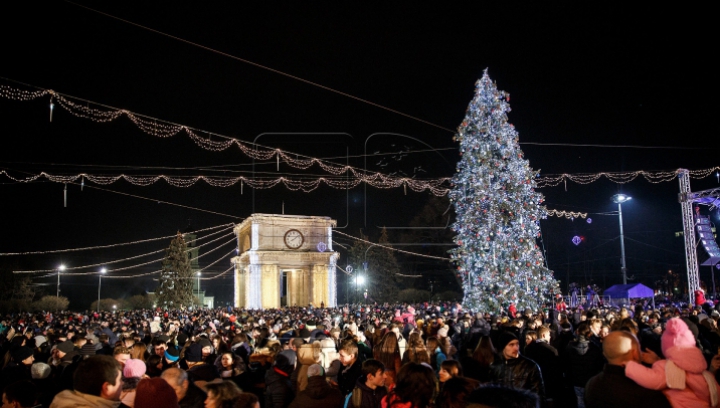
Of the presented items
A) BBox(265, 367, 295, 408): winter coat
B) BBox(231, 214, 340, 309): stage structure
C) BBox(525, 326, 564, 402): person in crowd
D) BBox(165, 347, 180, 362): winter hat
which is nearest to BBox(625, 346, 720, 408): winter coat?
BBox(525, 326, 564, 402): person in crowd

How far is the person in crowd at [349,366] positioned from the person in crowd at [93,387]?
10.8 feet

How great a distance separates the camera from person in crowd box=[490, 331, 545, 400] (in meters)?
6.22

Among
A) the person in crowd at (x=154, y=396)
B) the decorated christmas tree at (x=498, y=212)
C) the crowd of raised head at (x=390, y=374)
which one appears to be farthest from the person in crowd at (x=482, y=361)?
the decorated christmas tree at (x=498, y=212)

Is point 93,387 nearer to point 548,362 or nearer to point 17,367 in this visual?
point 17,367

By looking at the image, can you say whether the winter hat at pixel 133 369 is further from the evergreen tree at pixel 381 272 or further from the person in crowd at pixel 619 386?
the evergreen tree at pixel 381 272

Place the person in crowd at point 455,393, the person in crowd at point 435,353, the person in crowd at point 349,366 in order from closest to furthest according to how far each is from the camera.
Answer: the person in crowd at point 455,393, the person in crowd at point 349,366, the person in crowd at point 435,353

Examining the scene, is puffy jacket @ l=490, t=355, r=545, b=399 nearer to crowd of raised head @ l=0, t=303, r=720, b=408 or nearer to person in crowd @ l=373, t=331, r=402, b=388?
crowd of raised head @ l=0, t=303, r=720, b=408

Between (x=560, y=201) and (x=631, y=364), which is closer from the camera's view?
(x=631, y=364)

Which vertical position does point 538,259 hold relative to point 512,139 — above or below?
below

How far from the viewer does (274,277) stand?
5669cm

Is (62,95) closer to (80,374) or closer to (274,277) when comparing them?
(80,374)

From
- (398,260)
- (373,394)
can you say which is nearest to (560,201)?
(398,260)

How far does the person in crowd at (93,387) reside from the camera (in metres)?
4.70

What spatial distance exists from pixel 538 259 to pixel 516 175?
3.86 metres
